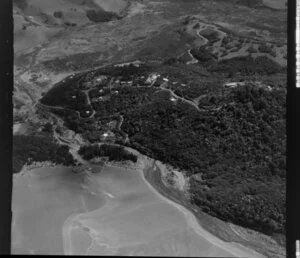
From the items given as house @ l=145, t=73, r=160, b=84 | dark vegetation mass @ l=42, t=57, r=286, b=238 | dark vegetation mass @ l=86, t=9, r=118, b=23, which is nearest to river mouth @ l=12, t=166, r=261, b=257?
dark vegetation mass @ l=42, t=57, r=286, b=238

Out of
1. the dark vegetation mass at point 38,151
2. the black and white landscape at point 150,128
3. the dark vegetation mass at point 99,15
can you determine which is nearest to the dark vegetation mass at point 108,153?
the black and white landscape at point 150,128

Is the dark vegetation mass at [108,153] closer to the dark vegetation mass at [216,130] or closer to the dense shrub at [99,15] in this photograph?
the dark vegetation mass at [216,130]

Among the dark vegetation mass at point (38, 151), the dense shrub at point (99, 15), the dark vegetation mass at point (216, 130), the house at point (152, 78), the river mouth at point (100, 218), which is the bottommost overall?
the river mouth at point (100, 218)

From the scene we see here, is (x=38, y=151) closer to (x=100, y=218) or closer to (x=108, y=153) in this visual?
(x=108, y=153)

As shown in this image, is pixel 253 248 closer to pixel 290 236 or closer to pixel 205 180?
pixel 290 236

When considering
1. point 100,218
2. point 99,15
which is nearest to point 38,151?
point 100,218

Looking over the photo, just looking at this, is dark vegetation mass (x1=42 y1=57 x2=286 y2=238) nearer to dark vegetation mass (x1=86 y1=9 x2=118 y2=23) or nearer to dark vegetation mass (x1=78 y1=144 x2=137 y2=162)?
dark vegetation mass (x1=78 y1=144 x2=137 y2=162)
